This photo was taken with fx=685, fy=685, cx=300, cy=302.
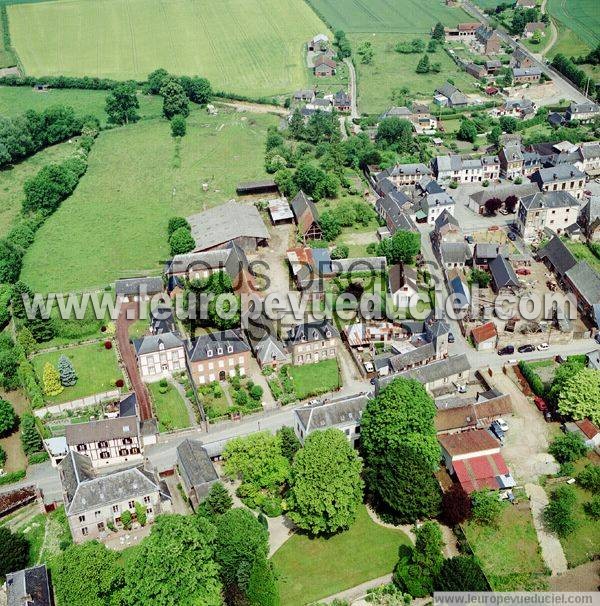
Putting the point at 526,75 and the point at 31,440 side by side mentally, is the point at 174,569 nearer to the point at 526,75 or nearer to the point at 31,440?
the point at 31,440

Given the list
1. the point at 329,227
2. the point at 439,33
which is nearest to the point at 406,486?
the point at 329,227

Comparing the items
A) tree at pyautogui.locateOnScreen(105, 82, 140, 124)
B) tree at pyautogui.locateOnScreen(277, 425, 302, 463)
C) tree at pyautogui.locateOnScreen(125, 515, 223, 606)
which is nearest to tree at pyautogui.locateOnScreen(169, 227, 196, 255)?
tree at pyautogui.locateOnScreen(277, 425, 302, 463)

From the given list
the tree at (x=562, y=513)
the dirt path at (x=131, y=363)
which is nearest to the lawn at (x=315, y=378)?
the dirt path at (x=131, y=363)

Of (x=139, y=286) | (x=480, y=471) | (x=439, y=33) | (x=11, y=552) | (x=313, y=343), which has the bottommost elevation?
(x=139, y=286)

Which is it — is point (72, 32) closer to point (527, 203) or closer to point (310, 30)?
point (310, 30)

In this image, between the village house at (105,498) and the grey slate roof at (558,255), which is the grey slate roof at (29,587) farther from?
the grey slate roof at (558,255)

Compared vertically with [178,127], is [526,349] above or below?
above
